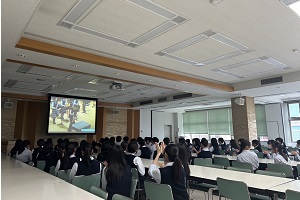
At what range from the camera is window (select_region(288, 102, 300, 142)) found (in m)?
10.7

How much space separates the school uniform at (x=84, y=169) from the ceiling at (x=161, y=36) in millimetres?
2105

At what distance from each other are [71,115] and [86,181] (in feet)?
21.4

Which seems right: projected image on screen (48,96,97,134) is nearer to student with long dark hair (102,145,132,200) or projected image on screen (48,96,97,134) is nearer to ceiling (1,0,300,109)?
ceiling (1,0,300,109)

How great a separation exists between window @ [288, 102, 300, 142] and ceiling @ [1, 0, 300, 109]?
226 inches

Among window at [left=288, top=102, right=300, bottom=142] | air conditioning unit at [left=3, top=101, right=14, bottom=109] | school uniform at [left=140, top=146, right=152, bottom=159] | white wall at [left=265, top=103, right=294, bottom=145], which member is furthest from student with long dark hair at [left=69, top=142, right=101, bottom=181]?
window at [left=288, top=102, right=300, bottom=142]

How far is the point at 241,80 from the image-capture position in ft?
22.6

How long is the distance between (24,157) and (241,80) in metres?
6.66

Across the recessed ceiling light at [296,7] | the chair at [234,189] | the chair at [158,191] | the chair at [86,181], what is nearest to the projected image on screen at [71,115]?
the chair at [86,181]

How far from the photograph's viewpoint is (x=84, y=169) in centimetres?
317

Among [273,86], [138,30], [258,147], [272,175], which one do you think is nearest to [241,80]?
[273,86]

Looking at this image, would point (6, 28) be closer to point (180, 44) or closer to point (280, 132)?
point (180, 44)

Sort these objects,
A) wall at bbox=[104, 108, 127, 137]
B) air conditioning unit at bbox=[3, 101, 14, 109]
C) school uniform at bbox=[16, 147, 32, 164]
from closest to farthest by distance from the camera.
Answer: school uniform at bbox=[16, 147, 32, 164] < air conditioning unit at bbox=[3, 101, 14, 109] < wall at bbox=[104, 108, 127, 137]

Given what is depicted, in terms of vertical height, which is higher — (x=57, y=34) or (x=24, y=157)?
(x=57, y=34)

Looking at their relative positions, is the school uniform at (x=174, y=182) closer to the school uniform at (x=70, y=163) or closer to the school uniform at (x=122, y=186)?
the school uniform at (x=122, y=186)
